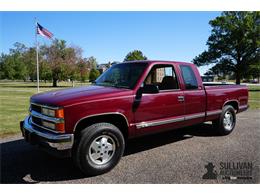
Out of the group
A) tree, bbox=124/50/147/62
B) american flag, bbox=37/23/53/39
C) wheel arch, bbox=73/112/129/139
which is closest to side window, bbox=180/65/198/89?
wheel arch, bbox=73/112/129/139

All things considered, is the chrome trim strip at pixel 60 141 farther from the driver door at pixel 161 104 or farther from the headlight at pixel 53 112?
the driver door at pixel 161 104

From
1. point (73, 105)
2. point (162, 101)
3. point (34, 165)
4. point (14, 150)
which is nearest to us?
point (73, 105)

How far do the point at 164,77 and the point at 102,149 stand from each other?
2.29 metres

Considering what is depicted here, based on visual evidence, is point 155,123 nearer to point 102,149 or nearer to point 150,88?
point 150,88

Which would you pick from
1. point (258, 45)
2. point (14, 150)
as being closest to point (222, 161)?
point (14, 150)

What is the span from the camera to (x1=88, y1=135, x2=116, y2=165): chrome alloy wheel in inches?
152

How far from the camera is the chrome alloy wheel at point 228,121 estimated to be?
6.38 m

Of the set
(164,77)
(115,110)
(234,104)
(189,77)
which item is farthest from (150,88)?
(234,104)

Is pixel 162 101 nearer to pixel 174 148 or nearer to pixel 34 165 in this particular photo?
pixel 174 148

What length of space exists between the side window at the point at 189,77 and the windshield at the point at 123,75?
3.63 ft

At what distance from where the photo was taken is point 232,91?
255 inches

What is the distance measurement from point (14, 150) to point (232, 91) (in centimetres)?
578

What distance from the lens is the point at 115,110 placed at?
3.99 metres

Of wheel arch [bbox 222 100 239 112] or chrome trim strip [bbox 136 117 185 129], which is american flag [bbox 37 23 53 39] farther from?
chrome trim strip [bbox 136 117 185 129]
